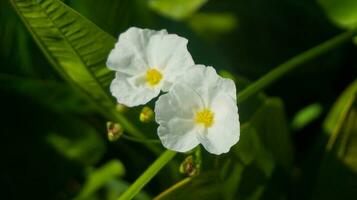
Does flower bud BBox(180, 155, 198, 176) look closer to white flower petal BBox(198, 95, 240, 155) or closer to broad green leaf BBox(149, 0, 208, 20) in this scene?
white flower petal BBox(198, 95, 240, 155)

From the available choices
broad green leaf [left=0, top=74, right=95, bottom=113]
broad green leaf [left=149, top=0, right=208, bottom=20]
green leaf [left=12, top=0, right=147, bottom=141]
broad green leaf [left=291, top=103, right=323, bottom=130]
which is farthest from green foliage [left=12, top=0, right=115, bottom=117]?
broad green leaf [left=291, top=103, right=323, bottom=130]

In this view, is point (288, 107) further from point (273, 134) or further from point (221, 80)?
point (221, 80)

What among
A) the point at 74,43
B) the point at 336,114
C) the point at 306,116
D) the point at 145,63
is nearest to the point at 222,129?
the point at 145,63

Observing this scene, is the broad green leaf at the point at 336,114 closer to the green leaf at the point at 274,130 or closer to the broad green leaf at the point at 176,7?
the green leaf at the point at 274,130

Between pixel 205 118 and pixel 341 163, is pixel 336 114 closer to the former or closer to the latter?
pixel 341 163

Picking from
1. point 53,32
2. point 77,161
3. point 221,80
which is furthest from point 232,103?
point 77,161

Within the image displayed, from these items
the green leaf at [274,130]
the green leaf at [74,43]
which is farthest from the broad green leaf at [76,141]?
the green leaf at [274,130]
